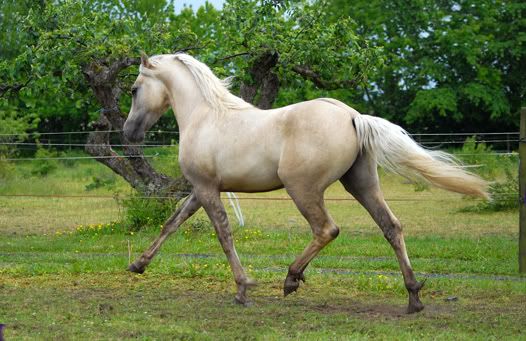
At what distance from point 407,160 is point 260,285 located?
7.24ft

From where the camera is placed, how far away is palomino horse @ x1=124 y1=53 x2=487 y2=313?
666cm

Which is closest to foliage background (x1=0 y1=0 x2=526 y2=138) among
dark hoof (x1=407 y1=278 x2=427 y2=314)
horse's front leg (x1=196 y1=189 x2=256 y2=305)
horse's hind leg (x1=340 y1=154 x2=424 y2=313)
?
horse's front leg (x1=196 y1=189 x2=256 y2=305)

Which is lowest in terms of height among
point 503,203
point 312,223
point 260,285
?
point 503,203

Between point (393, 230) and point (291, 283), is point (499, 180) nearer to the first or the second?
point (393, 230)

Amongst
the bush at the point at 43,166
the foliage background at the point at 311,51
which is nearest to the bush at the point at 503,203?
the foliage background at the point at 311,51

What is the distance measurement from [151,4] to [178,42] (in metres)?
22.9

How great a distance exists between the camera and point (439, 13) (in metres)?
33.8

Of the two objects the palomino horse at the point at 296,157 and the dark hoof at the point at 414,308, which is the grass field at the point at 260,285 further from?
the palomino horse at the point at 296,157

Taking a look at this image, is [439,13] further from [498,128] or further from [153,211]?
[153,211]

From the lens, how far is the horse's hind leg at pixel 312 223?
6750 mm

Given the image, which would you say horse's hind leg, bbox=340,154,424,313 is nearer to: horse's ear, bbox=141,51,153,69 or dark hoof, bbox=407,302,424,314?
dark hoof, bbox=407,302,424,314

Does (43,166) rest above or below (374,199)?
below

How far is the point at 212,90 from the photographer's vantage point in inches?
297

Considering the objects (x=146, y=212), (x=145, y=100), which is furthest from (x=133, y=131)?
(x=146, y=212)
